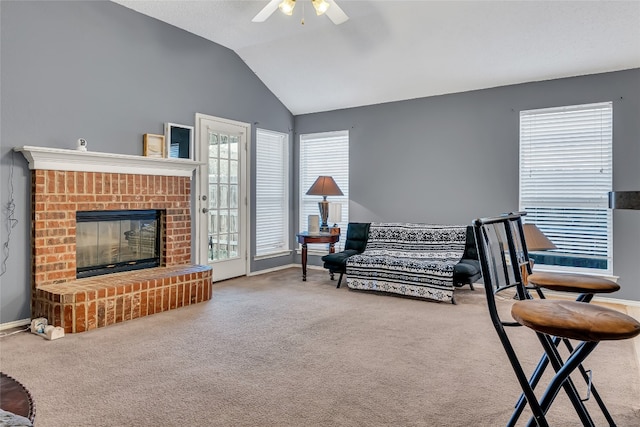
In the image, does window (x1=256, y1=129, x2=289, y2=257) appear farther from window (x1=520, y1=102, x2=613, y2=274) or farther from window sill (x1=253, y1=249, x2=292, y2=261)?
window (x1=520, y1=102, x2=613, y2=274)

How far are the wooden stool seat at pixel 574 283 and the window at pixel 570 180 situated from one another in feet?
9.96

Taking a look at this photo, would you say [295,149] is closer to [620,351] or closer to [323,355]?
[323,355]

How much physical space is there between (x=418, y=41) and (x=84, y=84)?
3.37 metres

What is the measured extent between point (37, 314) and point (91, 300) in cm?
53

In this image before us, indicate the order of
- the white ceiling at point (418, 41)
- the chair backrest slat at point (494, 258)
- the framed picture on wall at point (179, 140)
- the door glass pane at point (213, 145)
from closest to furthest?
the chair backrest slat at point (494, 258)
the white ceiling at point (418, 41)
the framed picture on wall at point (179, 140)
the door glass pane at point (213, 145)

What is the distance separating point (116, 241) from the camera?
13.6 ft

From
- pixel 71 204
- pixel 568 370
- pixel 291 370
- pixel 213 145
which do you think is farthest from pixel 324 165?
pixel 568 370

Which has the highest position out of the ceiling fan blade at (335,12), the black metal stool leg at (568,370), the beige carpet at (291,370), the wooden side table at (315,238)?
the ceiling fan blade at (335,12)

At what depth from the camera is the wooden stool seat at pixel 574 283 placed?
1735mm

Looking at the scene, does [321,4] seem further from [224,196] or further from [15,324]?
[15,324]

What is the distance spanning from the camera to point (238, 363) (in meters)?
Answer: 2.71

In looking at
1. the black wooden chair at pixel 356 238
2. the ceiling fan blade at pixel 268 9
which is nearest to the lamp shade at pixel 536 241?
the black wooden chair at pixel 356 238

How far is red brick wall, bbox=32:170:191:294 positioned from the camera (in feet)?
11.4

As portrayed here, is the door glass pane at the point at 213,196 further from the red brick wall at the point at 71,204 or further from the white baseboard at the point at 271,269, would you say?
the white baseboard at the point at 271,269
